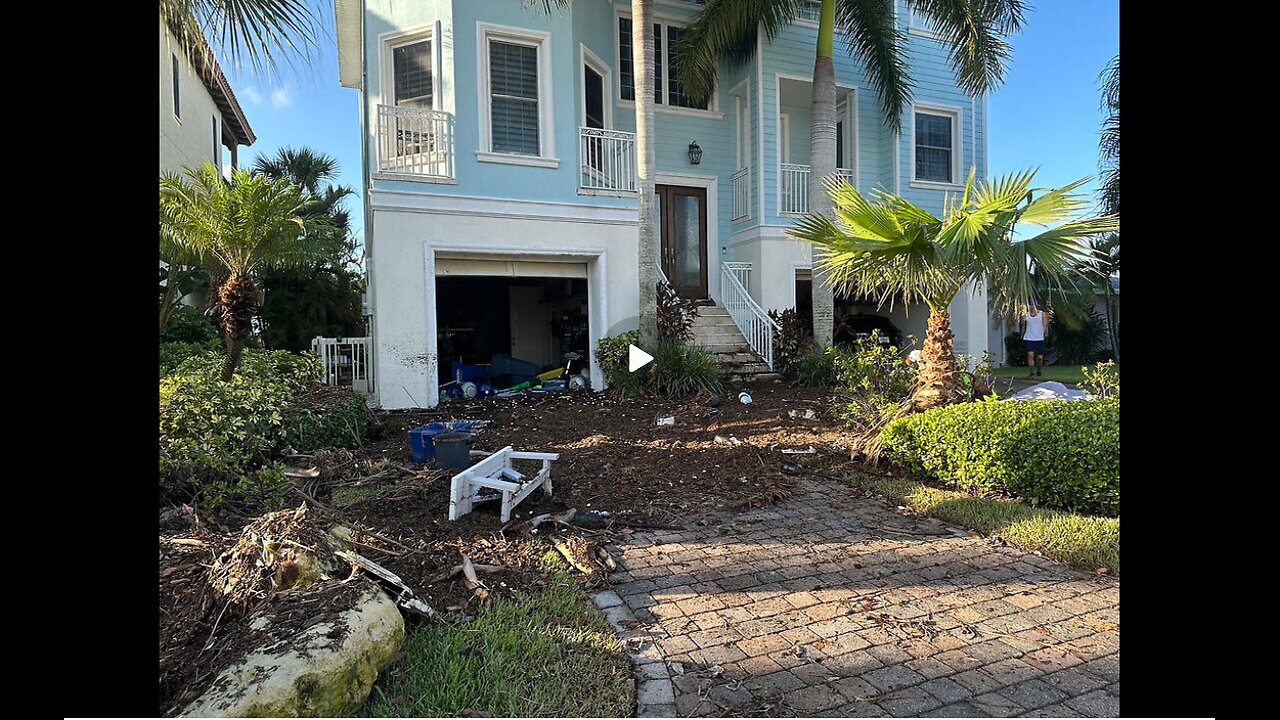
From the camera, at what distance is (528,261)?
11656 millimetres

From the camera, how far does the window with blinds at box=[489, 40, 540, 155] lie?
445 inches

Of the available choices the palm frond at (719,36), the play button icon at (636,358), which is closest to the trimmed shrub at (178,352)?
the play button icon at (636,358)

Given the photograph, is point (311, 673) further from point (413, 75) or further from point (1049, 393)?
point (413, 75)

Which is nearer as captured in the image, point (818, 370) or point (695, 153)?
point (818, 370)

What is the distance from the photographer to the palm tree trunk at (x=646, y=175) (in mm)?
10711

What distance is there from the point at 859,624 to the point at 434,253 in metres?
9.17

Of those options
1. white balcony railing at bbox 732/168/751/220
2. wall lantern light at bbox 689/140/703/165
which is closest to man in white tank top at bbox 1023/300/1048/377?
white balcony railing at bbox 732/168/751/220

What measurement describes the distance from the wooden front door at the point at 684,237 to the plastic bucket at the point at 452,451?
29.8ft

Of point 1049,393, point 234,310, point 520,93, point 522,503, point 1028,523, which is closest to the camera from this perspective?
point 1028,523

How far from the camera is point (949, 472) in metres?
5.70

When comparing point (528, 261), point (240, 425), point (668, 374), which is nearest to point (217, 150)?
point (528, 261)

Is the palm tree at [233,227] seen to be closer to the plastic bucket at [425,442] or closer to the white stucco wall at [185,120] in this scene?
the plastic bucket at [425,442]

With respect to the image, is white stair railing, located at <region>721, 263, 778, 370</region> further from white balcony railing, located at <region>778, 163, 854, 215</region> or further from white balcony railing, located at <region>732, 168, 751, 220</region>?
white balcony railing, located at <region>778, 163, 854, 215</region>
